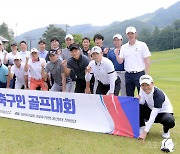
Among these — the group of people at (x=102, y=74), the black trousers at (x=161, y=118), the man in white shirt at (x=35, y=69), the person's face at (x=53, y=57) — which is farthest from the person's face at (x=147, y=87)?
the man in white shirt at (x=35, y=69)

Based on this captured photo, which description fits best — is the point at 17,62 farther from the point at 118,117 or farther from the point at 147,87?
the point at 147,87

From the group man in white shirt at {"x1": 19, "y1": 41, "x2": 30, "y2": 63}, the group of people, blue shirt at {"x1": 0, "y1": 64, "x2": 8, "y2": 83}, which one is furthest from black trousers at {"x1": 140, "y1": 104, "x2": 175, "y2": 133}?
man in white shirt at {"x1": 19, "y1": 41, "x2": 30, "y2": 63}

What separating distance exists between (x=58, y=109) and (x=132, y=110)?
1.96m

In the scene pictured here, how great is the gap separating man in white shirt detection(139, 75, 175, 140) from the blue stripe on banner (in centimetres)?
17

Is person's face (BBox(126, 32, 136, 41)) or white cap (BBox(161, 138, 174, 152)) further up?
person's face (BBox(126, 32, 136, 41))

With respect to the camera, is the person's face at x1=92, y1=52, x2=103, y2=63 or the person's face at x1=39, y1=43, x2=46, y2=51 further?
the person's face at x1=39, y1=43, x2=46, y2=51

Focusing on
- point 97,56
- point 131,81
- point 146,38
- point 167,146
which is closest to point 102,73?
point 97,56

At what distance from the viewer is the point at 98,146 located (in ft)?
19.4

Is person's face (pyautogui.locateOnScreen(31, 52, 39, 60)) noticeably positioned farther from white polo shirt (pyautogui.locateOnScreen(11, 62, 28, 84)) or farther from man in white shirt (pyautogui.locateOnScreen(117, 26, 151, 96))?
man in white shirt (pyautogui.locateOnScreen(117, 26, 151, 96))

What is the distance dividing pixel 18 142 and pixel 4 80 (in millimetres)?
3577

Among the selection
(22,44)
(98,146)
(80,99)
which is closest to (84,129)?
(80,99)

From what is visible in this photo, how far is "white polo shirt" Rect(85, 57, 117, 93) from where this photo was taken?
716cm

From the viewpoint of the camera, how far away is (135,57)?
752 cm

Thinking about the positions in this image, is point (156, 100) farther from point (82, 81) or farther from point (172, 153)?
point (82, 81)
